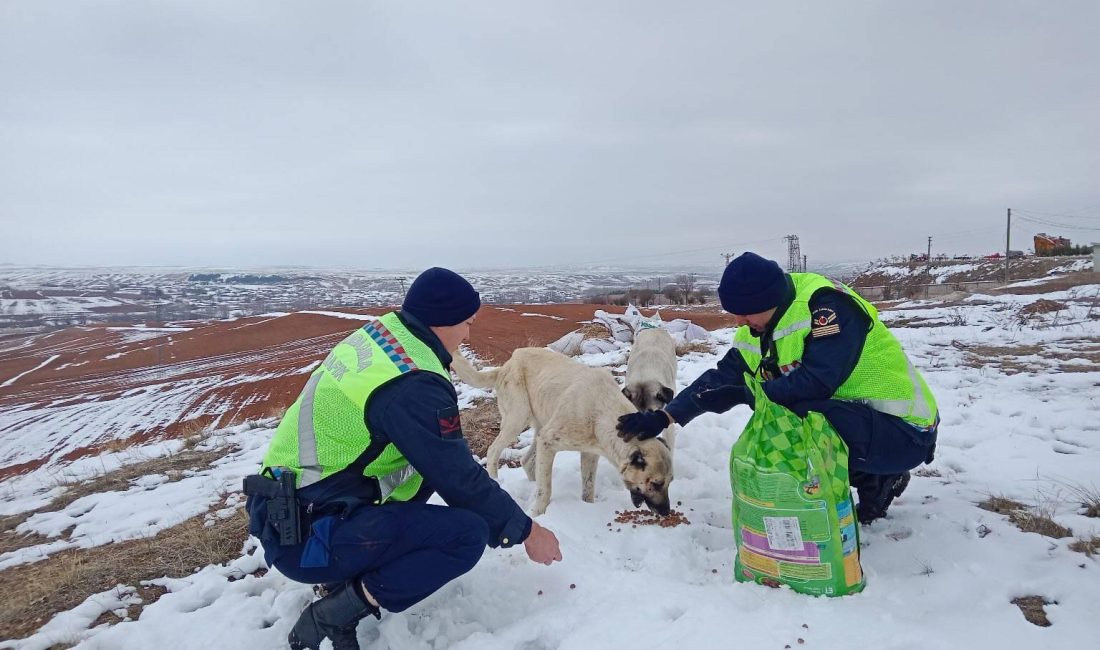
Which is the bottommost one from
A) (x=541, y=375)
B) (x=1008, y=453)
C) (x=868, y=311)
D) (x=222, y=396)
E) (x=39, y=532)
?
(x=222, y=396)

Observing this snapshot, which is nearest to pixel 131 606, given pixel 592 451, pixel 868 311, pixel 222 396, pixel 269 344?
pixel 592 451

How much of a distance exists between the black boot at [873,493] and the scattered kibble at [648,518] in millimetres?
1192

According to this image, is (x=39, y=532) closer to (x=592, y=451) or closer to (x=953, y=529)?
(x=592, y=451)

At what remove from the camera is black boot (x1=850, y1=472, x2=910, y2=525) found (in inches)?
146

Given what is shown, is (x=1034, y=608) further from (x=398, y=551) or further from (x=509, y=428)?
(x=509, y=428)

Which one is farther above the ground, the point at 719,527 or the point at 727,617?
the point at 727,617

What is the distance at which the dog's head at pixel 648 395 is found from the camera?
19.4 feet

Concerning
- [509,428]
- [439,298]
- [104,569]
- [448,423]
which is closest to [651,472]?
[509,428]

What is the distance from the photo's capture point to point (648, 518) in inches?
168

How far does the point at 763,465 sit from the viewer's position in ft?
9.73

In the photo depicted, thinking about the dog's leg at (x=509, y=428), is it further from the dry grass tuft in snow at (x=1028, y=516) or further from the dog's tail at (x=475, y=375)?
the dry grass tuft in snow at (x=1028, y=516)

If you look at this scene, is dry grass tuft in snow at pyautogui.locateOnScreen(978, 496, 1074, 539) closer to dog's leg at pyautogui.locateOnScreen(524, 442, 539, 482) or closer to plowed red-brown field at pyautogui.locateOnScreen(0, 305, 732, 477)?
dog's leg at pyautogui.locateOnScreen(524, 442, 539, 482)

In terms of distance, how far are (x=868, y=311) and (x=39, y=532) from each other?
722 centimetres

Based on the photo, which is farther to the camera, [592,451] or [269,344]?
[269,344]
